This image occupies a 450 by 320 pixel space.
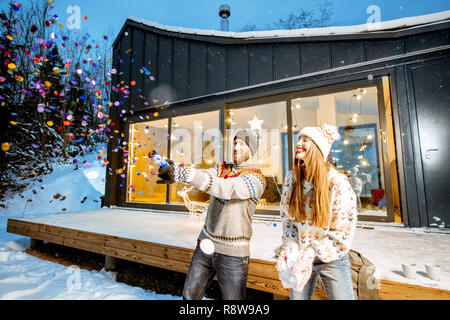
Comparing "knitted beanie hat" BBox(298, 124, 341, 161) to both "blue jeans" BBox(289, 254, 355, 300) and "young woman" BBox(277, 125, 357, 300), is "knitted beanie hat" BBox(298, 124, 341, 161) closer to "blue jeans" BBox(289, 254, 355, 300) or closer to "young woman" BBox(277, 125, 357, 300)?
"young woman" BBox(277, 125, 357, 300)

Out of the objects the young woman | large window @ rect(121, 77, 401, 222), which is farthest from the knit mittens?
large window @ rect(121, 77, 401, 222)

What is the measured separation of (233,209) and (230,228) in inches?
4.9

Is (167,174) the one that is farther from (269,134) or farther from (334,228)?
(269,134)

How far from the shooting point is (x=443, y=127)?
3639 mm

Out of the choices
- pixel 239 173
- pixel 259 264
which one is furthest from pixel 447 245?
pixel 239 173

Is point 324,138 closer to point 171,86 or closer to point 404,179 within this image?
point 404,179

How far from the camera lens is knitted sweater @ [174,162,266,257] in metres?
1.34

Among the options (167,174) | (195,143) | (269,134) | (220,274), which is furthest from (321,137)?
(269,134)

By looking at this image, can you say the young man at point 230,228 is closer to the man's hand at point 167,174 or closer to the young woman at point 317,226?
the man's hand at point 167,174

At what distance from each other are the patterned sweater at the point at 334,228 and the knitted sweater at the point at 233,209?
0.99 feet

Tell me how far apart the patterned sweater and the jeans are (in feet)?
1.22

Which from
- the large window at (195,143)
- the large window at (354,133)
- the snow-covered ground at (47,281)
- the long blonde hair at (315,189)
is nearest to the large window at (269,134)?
the large window at (195,143)

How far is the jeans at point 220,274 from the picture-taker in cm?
142

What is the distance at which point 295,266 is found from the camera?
1309 millimetres
